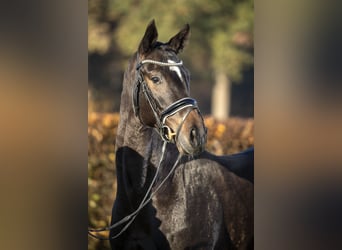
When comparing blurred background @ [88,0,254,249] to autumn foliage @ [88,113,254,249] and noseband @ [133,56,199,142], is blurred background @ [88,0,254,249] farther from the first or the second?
noseband @ [133,56,199,142]

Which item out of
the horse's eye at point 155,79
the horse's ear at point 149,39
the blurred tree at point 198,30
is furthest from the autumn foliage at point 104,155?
the horse's ear at point 149,39

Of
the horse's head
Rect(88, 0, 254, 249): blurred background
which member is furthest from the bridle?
Rect(88, 0, 254, 249): blurred background

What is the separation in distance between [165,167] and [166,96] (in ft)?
1.54

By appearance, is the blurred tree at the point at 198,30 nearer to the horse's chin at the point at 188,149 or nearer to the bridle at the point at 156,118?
the bridle at the point at 156,118

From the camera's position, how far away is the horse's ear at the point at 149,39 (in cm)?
313

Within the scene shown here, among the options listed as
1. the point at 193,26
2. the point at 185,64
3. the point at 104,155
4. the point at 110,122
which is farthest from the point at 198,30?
the point at 104,155

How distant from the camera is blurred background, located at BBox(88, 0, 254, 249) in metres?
3.19

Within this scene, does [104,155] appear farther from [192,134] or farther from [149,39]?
[149,39]

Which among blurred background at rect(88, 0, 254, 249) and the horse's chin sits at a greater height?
blurred background at rect(88, 0, 254, 249)

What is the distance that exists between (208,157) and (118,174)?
0.58 meters

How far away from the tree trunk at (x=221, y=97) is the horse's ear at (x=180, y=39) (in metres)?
0.29

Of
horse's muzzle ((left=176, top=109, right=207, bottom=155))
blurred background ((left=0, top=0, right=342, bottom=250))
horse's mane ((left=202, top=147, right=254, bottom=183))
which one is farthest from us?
horse's mane ((left=202, top=147, right=254, bottom=183))

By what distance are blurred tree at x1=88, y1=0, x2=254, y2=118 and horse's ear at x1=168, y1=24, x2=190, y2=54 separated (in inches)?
1.3
